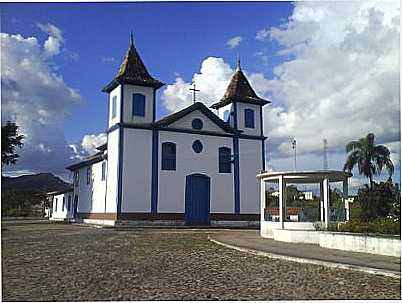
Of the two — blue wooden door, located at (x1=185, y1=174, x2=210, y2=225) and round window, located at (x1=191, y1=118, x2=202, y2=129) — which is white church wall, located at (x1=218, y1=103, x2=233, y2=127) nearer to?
round window, located at (x1=191, y1=118, x2=202, y2=129)

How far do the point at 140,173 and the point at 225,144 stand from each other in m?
4.89

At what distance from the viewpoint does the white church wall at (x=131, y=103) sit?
948 inches

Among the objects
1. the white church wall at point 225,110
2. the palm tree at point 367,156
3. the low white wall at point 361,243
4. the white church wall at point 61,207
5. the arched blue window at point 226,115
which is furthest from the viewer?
the white church wall at point 61,207

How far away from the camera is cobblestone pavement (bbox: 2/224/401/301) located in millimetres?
6930

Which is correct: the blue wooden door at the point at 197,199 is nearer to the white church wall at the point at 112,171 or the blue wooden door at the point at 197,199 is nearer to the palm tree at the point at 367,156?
the white church wall at the point at 112,171

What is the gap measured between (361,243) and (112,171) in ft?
48.7

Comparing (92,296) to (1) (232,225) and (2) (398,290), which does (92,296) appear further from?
(1) (232,225)

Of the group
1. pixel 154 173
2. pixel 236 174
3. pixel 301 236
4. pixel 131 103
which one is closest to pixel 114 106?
pixel 131 103

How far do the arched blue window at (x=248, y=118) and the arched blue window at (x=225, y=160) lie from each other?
2.04 meters

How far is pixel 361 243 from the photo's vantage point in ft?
36.6

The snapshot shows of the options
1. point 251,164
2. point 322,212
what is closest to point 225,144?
point 251,164

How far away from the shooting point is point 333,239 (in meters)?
12.1

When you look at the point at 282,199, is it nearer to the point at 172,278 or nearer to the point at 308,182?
the point at 308,182

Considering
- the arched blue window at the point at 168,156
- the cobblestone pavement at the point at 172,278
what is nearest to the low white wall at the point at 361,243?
the cobblestone pavement at the point at 172,278
